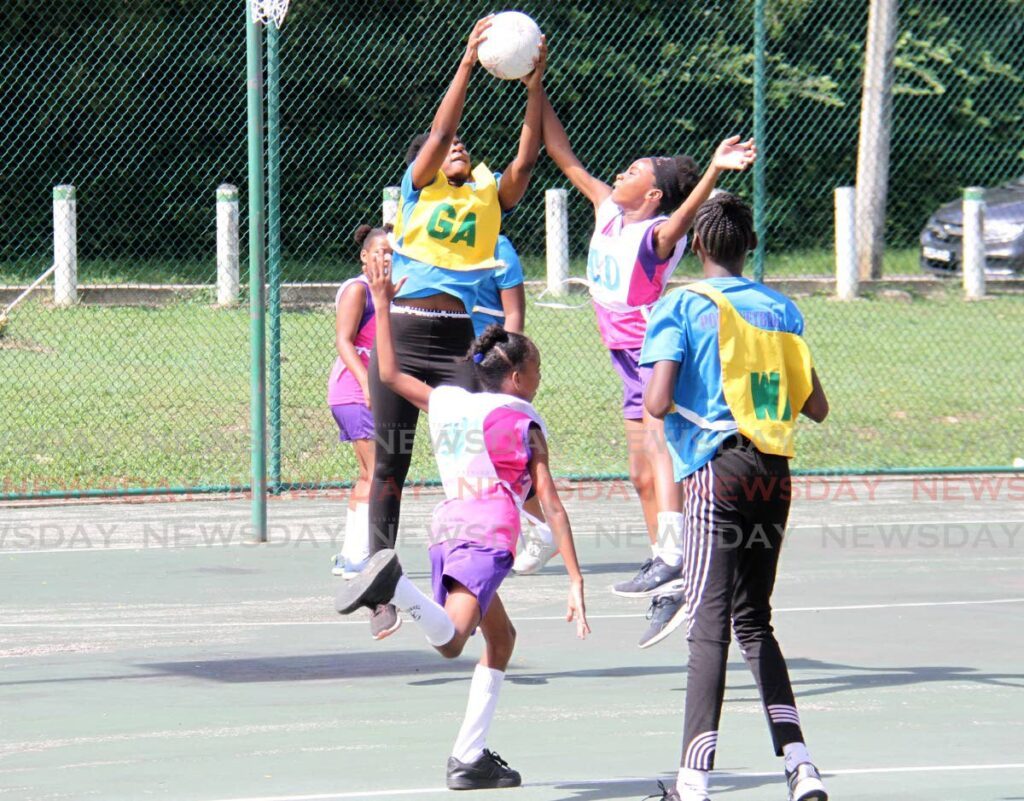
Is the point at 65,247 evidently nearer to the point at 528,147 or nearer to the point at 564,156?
the point at 564,156

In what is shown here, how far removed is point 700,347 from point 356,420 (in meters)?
3.78

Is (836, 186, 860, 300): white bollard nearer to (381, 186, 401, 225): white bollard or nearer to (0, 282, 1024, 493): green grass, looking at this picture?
(0, 282, 1024, 493): green grass

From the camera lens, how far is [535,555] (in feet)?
27.0

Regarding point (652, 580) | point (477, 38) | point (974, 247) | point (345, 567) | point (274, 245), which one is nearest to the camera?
point (477, 38)

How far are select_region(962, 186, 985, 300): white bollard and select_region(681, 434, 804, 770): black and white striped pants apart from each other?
1508cm

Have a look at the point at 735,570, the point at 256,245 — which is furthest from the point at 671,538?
the point at 256,245

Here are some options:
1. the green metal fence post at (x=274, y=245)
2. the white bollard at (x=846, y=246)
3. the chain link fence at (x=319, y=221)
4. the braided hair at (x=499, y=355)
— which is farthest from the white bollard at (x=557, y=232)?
the braided hair at (x=499, y=355)

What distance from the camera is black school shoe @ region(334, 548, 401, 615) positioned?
16.4ft

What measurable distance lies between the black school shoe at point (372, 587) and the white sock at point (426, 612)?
41mm

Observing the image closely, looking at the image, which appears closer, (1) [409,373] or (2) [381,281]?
(2) [381,281]

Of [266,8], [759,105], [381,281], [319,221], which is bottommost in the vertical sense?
[319,221]

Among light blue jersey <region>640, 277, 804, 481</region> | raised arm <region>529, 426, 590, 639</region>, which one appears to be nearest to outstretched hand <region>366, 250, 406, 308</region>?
raised arm <region>529, 426, 590, 639</region>

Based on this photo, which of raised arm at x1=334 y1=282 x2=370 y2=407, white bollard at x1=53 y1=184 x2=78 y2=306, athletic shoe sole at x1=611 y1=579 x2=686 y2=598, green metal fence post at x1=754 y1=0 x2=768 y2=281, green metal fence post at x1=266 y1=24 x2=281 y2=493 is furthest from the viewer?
white bollard at x1=53 y1=184 x2=78 y2=306

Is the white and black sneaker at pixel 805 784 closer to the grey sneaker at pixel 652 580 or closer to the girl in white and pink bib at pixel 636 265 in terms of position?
the grey sneaker at pixel 652 580
